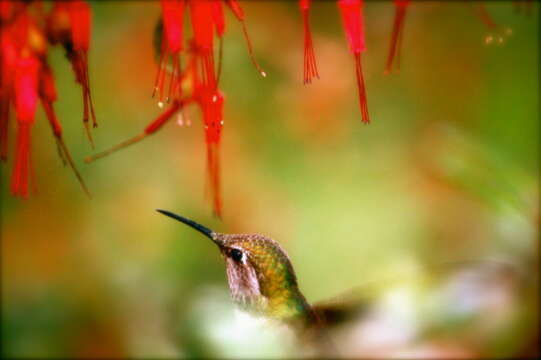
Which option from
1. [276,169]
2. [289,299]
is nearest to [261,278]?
[289,299]

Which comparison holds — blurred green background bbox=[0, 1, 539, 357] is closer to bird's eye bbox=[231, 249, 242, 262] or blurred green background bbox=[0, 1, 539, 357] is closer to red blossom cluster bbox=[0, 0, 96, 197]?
bird's eye bbox=[231, 249, 242, 262]

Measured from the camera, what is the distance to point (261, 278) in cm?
105

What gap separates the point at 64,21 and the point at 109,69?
3.41 feet

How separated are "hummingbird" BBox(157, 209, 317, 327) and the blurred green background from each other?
0.38 m

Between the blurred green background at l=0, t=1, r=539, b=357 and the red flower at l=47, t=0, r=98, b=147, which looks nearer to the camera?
the red flower at l=47, t=0, r=98, b=147

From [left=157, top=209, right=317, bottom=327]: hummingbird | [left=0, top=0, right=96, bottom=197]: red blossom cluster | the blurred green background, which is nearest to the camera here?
[left=0, top=0, right=96, bottom=197]: red blossom cluster

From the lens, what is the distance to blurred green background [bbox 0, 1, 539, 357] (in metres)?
1.65

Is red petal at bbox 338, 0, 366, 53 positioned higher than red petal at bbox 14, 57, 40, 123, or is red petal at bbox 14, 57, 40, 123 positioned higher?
red petal at bbox 338, 0, 366, 53

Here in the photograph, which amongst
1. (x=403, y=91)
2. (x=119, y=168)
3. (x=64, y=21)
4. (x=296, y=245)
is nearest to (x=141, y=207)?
(x=119, y=168)

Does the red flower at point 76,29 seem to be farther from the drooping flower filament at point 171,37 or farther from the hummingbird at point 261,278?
the hummingbird at point 261,278

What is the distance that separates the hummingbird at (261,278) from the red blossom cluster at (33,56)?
0.61 ft

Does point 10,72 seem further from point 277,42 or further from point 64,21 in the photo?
point 277,42

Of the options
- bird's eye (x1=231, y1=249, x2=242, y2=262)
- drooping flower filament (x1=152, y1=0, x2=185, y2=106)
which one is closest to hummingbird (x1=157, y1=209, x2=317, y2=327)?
bird's eye (x1=231, y1=249, x2=242, y2=262)

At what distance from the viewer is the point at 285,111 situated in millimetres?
2107
